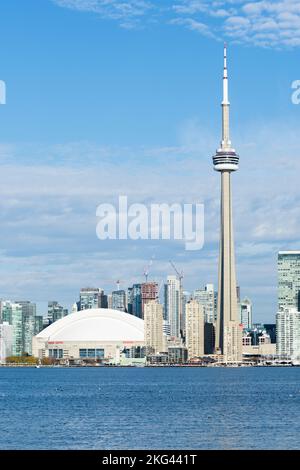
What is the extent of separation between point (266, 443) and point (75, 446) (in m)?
10.6

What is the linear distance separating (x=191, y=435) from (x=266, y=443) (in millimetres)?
5975

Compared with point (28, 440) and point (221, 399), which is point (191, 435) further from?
point (221, 399)

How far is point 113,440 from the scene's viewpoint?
200ft

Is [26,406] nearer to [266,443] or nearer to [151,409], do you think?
[151,409]
